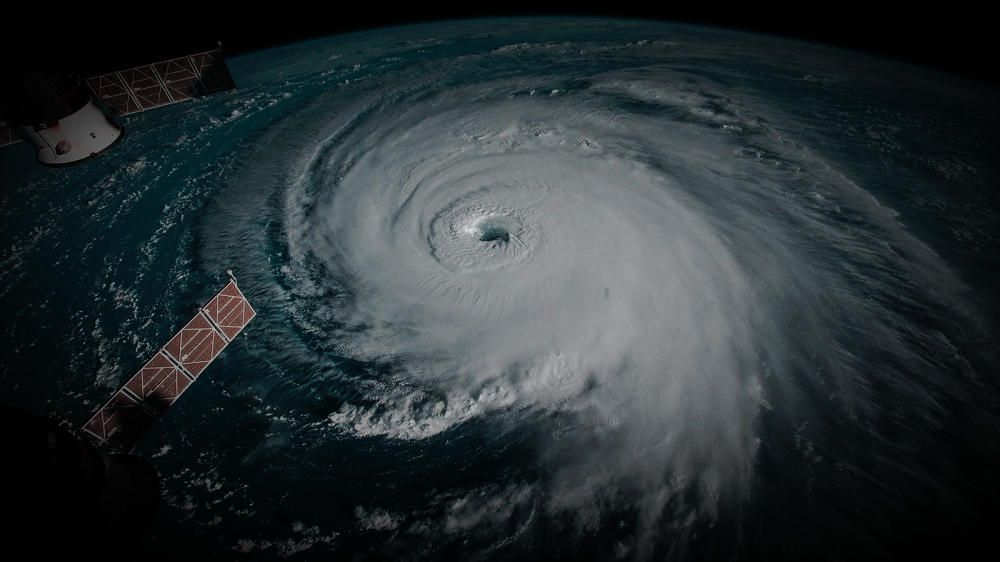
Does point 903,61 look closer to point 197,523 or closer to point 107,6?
point 197,523

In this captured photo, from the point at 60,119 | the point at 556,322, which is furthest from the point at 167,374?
the point at 556,322

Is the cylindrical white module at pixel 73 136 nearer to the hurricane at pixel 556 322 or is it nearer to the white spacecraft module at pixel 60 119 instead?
the white spacecraft module at pixel 60 119

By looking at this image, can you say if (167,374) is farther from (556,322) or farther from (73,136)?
(556,322)

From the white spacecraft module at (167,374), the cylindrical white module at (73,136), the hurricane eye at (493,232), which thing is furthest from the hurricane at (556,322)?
the cylindrical white module at (73,136)

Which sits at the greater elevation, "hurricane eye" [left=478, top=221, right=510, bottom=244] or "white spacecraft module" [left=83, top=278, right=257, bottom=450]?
"white spacecraft module" [left=83, top=278, right=257, bottom=450]

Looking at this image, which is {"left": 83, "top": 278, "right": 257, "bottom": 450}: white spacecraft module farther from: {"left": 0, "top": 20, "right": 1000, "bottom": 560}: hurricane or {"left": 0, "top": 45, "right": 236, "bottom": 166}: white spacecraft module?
{"left": 0, "top": 45, "right": 236, "bottom": 166}: white spacecraft module

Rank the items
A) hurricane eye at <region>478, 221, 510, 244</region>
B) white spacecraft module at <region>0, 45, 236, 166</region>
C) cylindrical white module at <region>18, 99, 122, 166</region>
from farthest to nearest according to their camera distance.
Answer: hurricane eye at <region>478, 221, 510, 244</region> → cylindrical white module at <region>18, 99, 122, 166</region> → white spacecraft module at <region>0, 45, 236, 166</region>

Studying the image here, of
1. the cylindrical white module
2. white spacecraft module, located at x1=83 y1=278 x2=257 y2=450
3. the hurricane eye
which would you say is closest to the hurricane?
the hurricane eye
